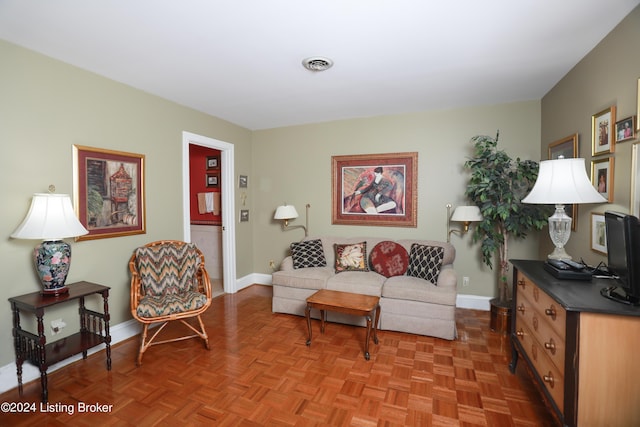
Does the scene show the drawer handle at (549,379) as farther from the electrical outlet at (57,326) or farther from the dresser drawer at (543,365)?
the electrical outlet at (57,326)

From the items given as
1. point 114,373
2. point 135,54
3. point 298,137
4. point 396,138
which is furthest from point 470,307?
point 135,54

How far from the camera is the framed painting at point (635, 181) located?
184 centimetres

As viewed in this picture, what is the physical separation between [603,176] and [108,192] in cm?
412

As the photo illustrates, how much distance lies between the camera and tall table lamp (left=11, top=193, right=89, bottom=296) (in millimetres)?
2170

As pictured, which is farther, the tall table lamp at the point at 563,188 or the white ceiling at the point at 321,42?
the tall table lamp at the point at 563,188

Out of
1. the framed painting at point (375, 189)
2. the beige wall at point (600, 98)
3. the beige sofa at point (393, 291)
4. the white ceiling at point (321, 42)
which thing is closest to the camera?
the white ceiling at point (321, 42)

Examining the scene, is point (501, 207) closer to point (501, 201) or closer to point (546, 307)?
point (501, 201)

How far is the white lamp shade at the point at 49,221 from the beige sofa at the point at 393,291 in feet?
6.82

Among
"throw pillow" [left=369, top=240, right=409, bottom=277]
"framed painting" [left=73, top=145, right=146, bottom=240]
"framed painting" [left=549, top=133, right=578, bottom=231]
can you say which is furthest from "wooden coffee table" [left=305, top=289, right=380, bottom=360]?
"framed painting" [left=73, top=145, right=146, bottom=240]

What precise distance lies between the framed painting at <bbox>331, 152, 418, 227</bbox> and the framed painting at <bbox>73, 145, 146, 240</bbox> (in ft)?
8.16

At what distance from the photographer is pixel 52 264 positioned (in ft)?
7.42

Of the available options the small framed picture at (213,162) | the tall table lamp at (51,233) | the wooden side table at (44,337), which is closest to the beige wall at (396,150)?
the small framed picture at (213,162)

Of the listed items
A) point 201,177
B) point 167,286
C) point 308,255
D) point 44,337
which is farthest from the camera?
point 201,177

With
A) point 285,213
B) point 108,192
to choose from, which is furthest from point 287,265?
point 108,192
